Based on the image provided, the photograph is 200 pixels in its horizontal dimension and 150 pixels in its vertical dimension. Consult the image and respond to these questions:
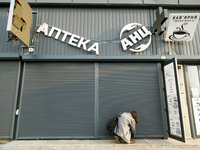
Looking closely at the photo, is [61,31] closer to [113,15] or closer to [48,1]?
[48,1]

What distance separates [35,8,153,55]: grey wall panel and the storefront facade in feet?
0.15

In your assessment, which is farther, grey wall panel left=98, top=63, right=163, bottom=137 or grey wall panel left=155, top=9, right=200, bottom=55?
grey wall panel left=155, top=9, right=200, bottom=55

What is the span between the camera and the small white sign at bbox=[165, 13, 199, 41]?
6984 mm

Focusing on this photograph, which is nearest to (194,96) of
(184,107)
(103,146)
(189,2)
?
(184,107)

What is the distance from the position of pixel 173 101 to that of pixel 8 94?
7044 millimetres

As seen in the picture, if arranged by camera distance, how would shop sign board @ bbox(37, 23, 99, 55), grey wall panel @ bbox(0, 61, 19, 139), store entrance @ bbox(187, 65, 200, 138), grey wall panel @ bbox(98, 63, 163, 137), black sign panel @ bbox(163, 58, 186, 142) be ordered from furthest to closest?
1. shop sign board @ bbox(37, 23, 99, 55)
2. store entrance @ bbox(187, 65, 200, 138)
3. grey wall panel @ bbox(98, 63, 163, 137)
4. grey wall panel @ bbox(0, 61, 19, 139)
5. black sign panel @ bbox(163, 58, 186, 142)

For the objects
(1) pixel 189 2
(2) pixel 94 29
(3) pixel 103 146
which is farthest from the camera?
(1) pixel 189 2

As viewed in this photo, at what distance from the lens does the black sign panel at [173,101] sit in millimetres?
5751

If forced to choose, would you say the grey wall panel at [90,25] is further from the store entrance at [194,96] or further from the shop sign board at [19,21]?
the store entrance at [194,96]

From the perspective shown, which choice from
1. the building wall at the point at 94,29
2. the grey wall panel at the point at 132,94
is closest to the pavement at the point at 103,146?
the grey wall panel at the point at 132,94

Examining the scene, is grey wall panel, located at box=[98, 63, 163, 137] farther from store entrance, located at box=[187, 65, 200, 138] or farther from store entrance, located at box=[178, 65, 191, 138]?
store entrance, located at box=[187, 65, 200, 138]

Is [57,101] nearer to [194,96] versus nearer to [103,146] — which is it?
[103,146]

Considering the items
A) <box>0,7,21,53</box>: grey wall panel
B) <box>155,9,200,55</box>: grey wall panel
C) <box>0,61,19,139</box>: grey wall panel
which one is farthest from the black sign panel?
<box>0,7,21,53</box>: grey wall panel

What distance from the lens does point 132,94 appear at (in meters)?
6.90
